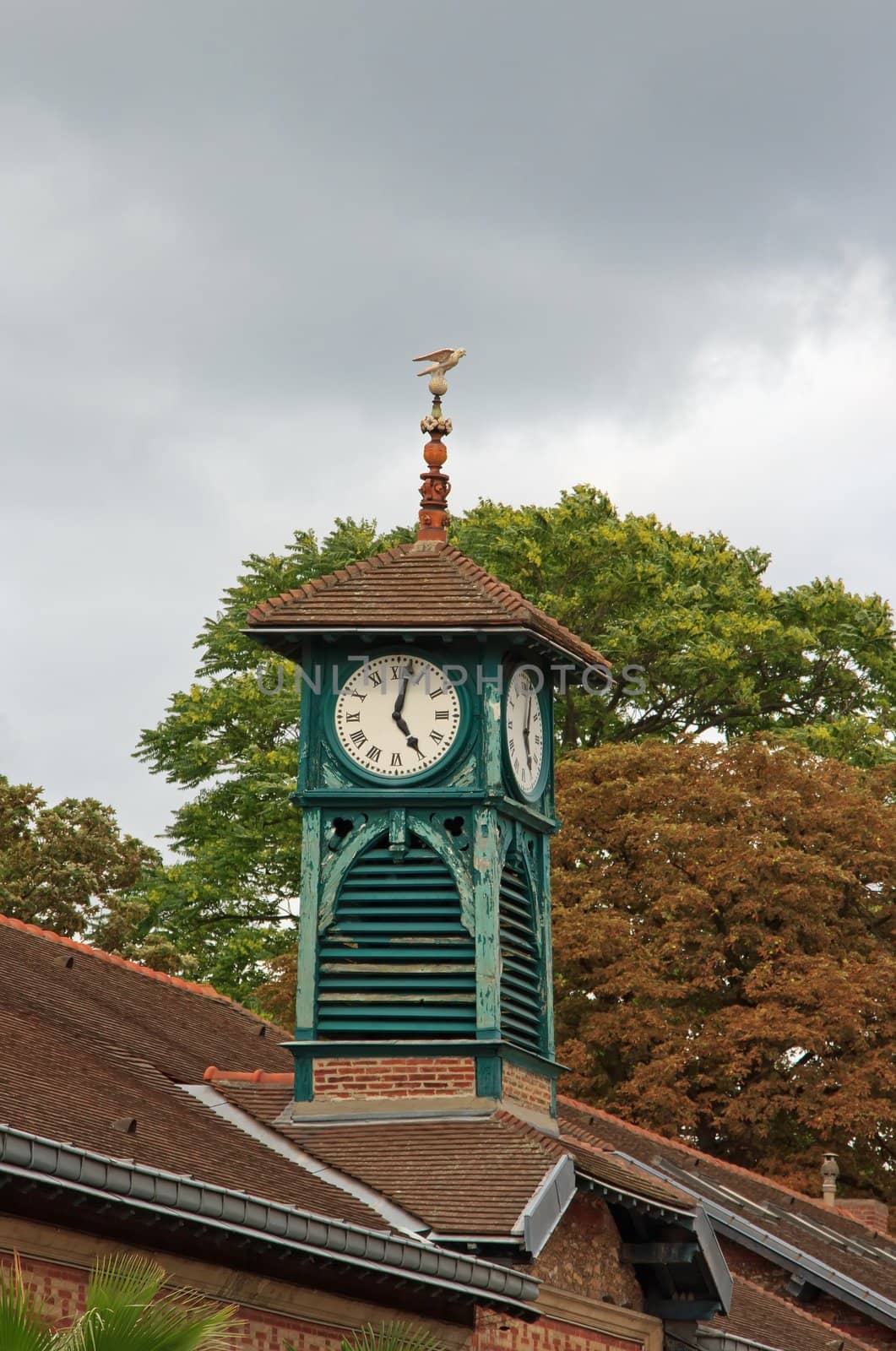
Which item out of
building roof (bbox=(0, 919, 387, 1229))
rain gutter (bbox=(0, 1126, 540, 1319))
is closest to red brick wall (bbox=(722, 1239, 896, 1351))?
building roof (bbox=(0, 919, 387, 1229))

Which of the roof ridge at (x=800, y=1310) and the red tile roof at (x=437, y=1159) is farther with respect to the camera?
the roof ridge at (x=800, y=1310)

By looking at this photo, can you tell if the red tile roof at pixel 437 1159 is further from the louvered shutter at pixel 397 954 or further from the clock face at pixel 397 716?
the clock face at pixel 397 716

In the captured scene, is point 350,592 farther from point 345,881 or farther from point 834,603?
point 834,603

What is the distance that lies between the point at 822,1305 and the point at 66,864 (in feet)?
40.5

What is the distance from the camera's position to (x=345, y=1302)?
14172mm

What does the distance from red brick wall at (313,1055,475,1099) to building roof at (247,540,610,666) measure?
10.7 ft

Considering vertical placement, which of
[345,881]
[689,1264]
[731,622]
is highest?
[731,622]

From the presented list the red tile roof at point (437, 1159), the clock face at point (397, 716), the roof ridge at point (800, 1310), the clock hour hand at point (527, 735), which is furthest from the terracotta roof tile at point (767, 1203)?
the clock face at point (397, 716)

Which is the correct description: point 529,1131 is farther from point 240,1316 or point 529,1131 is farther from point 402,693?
point 240,1316

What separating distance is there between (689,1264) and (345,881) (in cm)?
395

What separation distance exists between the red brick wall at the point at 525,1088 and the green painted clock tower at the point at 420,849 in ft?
0.06

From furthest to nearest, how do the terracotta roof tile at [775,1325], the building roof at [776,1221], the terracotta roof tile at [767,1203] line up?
1. the terracotta roof tile at [767,1203]
2. the building roof at [776,1221]
3. the terracotta roof tile at [775,1325]

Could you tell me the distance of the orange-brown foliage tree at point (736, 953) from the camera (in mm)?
33062

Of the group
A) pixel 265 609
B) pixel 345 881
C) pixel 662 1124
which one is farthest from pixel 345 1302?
pixel 662 1124
